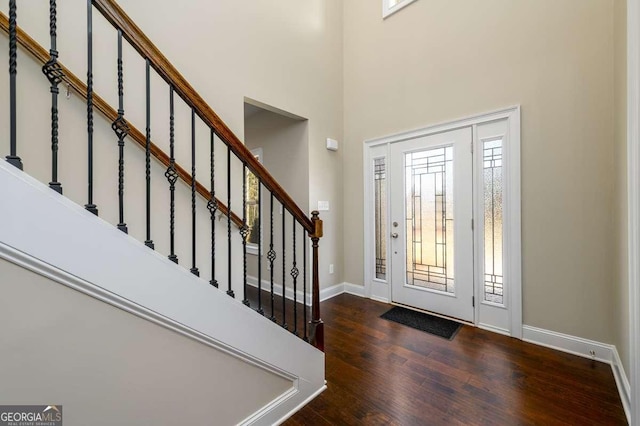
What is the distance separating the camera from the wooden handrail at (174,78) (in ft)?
3.22

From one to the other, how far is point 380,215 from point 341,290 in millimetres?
1206

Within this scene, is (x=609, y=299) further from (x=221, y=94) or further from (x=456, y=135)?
(x=221, y=94)

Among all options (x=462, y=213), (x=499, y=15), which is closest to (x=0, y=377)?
(x=462, y=213)

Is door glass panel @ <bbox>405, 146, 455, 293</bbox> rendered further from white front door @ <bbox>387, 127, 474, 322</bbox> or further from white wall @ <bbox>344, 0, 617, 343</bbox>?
white wall @ <bbox>344, 0, 617, 343</bbox>

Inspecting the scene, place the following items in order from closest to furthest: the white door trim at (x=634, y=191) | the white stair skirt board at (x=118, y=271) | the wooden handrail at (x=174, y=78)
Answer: the white stair skirt board at (x=118, y=271) < the wooden handrail at (x=174, y=78) < the white door trim at (x=634, y=191)

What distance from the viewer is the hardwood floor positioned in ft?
5.10

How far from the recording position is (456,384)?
1822 millimetres

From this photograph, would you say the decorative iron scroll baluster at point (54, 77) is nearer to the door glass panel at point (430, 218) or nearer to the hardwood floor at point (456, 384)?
the hardwood floor at point (456, 384)

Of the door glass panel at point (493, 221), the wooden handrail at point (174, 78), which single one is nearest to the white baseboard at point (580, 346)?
the door glass panel at point (493, 221)

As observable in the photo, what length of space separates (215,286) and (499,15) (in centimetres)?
338

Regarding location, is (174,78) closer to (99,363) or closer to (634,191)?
(99,363)

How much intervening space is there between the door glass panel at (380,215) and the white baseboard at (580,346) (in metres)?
1.50

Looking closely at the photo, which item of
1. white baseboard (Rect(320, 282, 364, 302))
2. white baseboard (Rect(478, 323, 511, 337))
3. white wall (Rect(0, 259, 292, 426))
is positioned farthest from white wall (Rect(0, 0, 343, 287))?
white baseboard (Rect(478, 323, 511, 337))

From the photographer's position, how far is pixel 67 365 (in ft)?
2.90
